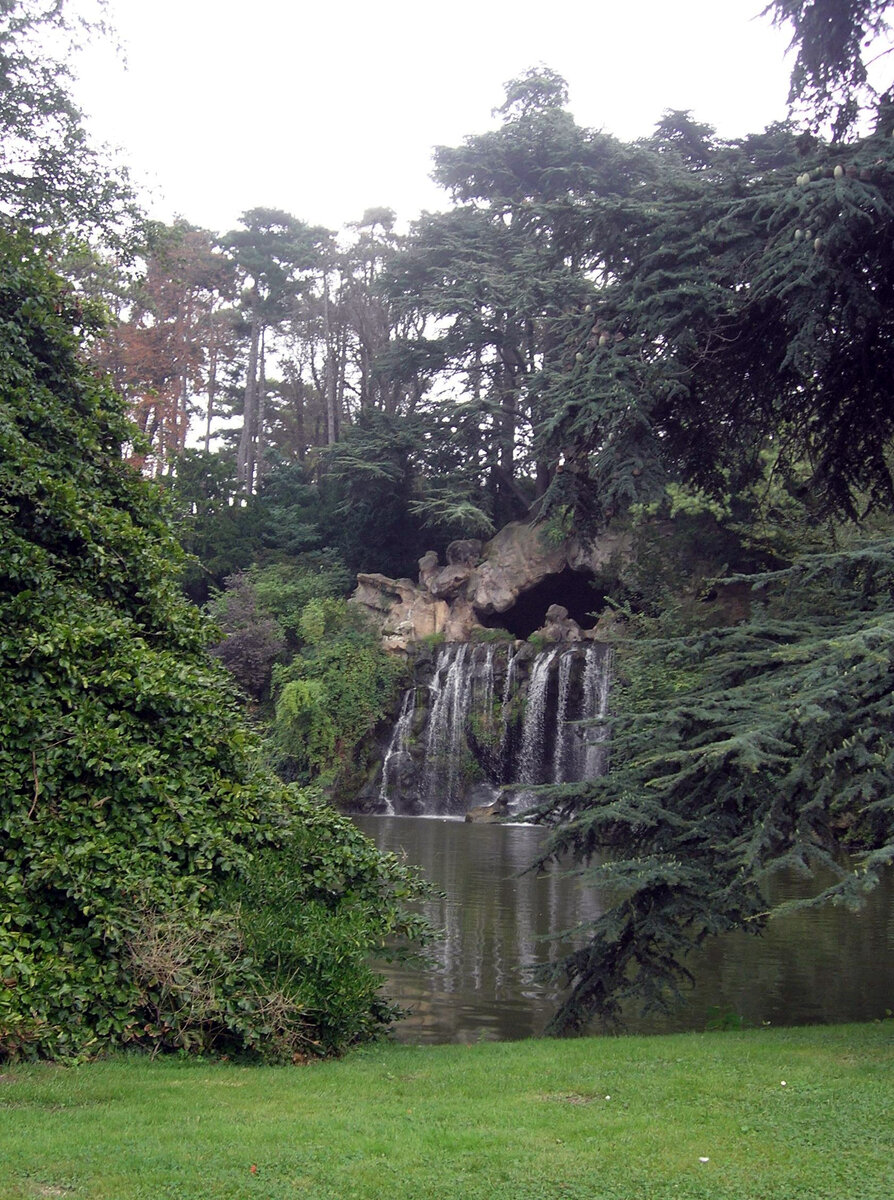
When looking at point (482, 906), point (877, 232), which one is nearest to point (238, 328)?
point (482, 906)

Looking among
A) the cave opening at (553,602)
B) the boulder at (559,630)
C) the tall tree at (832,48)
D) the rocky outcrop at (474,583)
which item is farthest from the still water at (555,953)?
the cave opening at (553,602)

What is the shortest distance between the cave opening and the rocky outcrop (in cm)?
96

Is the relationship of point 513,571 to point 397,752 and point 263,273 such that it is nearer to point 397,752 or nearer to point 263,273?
point 397,752

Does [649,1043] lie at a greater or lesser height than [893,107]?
lesser

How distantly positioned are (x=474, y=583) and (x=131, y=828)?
23.5 m

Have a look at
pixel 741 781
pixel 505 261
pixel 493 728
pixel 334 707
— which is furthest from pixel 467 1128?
pixel 505 261

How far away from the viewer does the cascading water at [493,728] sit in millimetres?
25547

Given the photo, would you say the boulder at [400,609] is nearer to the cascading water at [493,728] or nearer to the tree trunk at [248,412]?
the cascading water at [493,728]

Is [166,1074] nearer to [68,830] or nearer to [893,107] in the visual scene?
[68,830]

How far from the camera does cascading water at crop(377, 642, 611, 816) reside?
25547mm

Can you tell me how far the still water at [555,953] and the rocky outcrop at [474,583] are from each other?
14353 mm

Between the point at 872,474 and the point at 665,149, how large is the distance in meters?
23.1

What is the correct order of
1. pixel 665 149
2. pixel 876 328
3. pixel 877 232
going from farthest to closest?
pixel 665 149 → pixel 876 328 → pixel 877 232

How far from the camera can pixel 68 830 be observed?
6.52 meters
